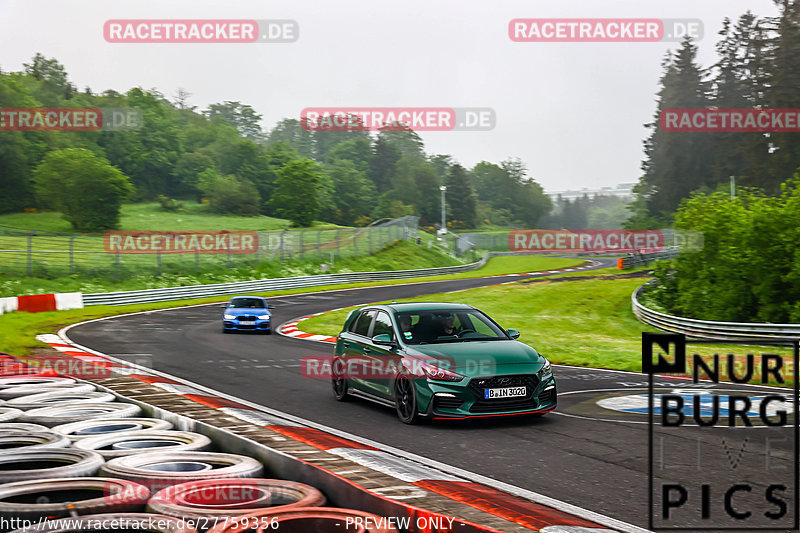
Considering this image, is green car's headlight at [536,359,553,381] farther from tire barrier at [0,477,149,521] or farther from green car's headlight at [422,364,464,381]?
tire barrier at [0,477,149,521]

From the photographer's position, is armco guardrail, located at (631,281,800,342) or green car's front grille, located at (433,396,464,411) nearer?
green car's front grille, located at (433,396,464,411)

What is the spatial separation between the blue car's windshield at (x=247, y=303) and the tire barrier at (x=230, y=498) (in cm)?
2137

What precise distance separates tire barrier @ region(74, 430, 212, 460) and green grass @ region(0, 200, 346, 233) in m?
74.2

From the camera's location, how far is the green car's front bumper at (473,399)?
33.0 feet

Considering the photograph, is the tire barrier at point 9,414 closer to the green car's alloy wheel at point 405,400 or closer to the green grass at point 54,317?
the green car's alloy wheel at point 405,400

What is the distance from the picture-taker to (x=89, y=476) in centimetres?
645

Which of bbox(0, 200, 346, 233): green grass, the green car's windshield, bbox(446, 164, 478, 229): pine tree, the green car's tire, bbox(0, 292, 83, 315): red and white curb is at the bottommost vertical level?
bbox(0, 292, 83, 315): red and white curb

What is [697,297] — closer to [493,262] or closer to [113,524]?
[113,524]

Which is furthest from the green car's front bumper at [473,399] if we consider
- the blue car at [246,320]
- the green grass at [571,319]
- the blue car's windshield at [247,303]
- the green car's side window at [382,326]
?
the blue car's windshield at [247,303]

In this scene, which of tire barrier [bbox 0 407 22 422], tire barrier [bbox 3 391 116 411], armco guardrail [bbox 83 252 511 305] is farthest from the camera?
armco guardrail [bbox 83 252 511 305]

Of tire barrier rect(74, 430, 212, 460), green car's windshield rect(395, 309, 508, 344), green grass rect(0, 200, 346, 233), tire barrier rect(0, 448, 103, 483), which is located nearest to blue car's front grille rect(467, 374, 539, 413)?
green car's windshield rect(395, 309, 508, 344)

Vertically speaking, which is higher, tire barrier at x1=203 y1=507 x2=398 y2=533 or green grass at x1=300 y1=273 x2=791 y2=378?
tire barrier at x1=203 y1=507 x2=398 y2=533

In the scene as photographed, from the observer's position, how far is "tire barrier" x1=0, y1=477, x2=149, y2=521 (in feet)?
17.1

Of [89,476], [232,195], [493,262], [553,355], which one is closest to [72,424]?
[89,476]
